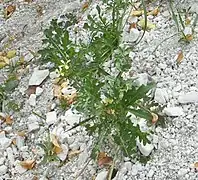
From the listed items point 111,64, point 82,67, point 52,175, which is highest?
point 82,67

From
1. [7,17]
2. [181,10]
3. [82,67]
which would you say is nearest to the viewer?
[82,67]

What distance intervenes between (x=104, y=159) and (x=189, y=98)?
1.11ft

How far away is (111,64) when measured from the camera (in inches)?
87.4

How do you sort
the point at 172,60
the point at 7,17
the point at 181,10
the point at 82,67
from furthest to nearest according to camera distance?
the point at 7,17, the point at 181,10, the point at 172,60, the point at 82,67

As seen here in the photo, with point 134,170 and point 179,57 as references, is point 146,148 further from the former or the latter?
point 179,57

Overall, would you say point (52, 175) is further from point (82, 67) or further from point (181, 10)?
point (181, 10)

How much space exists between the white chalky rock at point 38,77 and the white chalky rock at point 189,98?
2.00 feet

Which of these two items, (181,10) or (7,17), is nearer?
(181,10)

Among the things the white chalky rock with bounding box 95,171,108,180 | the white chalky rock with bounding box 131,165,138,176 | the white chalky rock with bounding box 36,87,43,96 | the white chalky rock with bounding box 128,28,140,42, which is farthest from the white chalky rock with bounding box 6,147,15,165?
the white chalky rock with bounding box 128,28,140,42

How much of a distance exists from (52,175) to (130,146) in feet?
1.07

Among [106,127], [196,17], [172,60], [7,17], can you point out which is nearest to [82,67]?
[106,127]

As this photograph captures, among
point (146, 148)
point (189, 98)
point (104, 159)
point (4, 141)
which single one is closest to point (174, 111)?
point (189, 98)

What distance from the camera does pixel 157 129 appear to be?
6.41 ft

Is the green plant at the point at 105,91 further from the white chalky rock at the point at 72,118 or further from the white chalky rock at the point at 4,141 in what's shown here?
the white chalky rock at the point at 4,141
